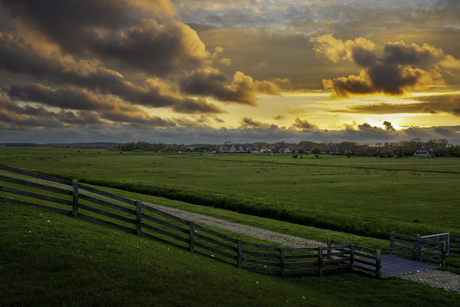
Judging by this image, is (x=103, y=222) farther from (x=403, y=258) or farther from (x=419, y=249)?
(x=419, y=249)

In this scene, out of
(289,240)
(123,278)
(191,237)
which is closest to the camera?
(123,278)

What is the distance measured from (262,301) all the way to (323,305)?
8.87 feet

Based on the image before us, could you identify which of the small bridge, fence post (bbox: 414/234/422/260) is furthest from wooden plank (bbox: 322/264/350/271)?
fence post (bbox: 414/234/422/260)

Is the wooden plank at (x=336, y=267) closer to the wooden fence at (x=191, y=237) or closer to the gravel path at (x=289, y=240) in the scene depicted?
the wooden fence at (x=191, y=237)

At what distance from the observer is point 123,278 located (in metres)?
8.82

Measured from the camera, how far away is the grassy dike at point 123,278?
7.88 meters

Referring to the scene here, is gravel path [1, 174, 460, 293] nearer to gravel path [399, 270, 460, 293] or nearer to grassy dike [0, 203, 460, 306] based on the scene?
gravel path [399, 270, 460, 293]

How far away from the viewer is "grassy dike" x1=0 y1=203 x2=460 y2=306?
788cm

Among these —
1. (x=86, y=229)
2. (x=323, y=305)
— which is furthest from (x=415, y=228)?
(x=86, y=229)

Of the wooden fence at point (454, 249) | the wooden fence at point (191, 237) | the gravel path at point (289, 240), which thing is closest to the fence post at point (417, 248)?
the gravel path at point (289, 240)

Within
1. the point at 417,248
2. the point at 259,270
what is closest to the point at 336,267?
the point at 259,270

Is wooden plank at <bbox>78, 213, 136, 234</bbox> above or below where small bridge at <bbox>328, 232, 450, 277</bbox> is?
above

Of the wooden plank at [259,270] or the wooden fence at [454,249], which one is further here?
the wooden fence at [454,249]

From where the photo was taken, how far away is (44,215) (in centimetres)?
1207
